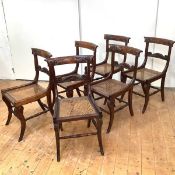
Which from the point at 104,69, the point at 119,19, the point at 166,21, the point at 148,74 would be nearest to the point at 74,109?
the point at 104,69

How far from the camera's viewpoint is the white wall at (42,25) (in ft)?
11.8

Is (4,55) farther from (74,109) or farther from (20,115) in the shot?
(74,109)

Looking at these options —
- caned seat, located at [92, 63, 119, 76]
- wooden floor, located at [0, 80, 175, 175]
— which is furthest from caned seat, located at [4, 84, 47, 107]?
caned seat, located at [92, 63, 119, 76]

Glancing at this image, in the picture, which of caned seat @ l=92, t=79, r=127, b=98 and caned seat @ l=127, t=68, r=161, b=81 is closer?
caned seat @ l=92, t=79, r=127, b=98

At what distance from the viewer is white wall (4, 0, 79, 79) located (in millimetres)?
3602

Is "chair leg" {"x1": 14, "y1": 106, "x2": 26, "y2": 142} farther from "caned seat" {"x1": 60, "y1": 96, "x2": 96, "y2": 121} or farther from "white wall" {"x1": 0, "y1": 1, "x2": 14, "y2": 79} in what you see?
"white wall" {"x1": 0, "y1": 1, "x2": 14, "y2": 79}

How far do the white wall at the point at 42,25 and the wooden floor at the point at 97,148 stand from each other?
1.34 metres

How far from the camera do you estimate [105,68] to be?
3.25m

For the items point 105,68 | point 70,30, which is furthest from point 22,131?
point 70,30

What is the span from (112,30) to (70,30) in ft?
2.15

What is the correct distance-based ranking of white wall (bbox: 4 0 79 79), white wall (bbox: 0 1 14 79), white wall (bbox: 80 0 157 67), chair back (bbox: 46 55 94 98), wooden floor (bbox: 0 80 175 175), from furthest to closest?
white wall (bbox: 0 1 14 79), white wall (bbox: 4 0 79 79), white wall (bbox: 80 0 157 67), chair back (bbox: 46 55 94 98), wooden floor (bbox: 0 80 175 175)

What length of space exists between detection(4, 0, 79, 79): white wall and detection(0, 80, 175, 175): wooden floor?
4.38 feet

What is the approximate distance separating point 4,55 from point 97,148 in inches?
100

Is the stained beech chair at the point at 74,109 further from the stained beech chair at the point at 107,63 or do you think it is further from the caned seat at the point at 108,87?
the stained beech chair at the point at 107,63
